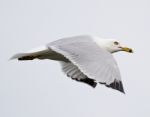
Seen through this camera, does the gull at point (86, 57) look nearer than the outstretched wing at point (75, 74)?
Yes

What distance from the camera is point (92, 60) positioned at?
9578mm

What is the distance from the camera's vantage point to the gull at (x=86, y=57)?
30.3ft

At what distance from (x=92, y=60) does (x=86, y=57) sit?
0.41ft

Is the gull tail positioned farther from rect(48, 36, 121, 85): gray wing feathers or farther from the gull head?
the gull head

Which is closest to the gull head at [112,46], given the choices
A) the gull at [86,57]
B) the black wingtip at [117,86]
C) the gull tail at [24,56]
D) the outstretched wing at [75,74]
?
the gull at [86,57]

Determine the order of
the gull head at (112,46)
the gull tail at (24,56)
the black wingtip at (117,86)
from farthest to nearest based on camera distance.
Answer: the gull head at (112,46)
the gull tail at (24,56)
the black wingtip at (117,86)

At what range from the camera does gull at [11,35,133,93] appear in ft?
30.3

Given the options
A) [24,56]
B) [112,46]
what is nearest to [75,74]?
[112,46]

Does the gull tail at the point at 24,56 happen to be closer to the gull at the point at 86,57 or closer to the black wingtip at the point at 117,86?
the gull at the point at 86,57

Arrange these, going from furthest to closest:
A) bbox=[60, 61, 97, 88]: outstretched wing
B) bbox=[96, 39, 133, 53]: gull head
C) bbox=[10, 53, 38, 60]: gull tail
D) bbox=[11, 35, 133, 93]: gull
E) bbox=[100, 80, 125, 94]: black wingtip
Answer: bbox=[96, 39, 133, 53]: gull head → bbox=[60, 61, 97, 88]: outstretched wing → bbox=[10, 53, 38, 60]: gull tail → bbox=[11, 35, 133, 93]: gull → bbox=[100, 80, 125, 94]: black wingtip

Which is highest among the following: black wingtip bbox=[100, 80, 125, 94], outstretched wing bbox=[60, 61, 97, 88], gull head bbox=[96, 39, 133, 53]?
black wingtip bbox=[100, 80, 125, 94]

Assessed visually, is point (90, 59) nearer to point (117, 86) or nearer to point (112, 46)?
point (117, 86)

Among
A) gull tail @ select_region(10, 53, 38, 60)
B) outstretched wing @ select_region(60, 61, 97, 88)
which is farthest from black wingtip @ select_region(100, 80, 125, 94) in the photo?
outstretched wing @ select_region(60, 61, 97, 88)

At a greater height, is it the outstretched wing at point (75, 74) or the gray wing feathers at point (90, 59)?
the gray wing feathers at point (90, 59)
